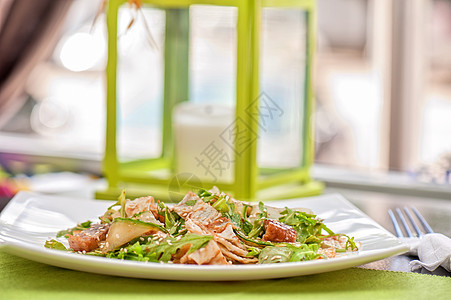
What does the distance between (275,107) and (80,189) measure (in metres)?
0.67

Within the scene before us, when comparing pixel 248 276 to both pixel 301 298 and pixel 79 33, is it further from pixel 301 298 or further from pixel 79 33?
pixel 79 33

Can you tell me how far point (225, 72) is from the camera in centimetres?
150

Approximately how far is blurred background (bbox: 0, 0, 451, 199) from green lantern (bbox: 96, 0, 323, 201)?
2 centimetres

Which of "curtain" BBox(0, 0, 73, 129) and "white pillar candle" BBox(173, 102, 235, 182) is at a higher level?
"curtain" BBox(0, 0, 73, 129)

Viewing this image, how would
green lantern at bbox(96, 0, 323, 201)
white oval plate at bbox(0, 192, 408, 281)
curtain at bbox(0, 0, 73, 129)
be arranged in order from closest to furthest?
white oval plate at bbox(0, 192, 408, 281), green lantern at bbox(96, 0, 323, 201), curtain at bbox(0, 0, 73, 129)

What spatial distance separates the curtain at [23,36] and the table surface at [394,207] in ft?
3.85

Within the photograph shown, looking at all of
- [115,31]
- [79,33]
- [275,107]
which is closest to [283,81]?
[275,107]

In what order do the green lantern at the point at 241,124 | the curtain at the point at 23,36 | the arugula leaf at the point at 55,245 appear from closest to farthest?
the arugula leaf at the point at 55,245
the green lantern at the point at 241,124
the curtain at the point at 23,36

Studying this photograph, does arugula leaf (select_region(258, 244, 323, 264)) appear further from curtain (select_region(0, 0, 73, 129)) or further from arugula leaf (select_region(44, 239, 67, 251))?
curtain (select_region(0, 0, 73, 129))

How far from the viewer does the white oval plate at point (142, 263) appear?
2.32 ft

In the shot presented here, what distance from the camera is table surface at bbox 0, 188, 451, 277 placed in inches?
35.8

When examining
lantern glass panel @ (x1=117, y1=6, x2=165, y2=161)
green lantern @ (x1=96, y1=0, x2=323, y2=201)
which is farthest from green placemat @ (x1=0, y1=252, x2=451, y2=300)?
lantern glass panel @ (x1=117, y1=6, x2=165, y2=161)

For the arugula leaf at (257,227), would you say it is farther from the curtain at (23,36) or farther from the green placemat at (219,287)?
the curtain at (23,36)

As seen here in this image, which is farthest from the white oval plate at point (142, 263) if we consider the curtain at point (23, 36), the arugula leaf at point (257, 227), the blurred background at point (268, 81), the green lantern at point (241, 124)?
the curtain at point (23, 36)
